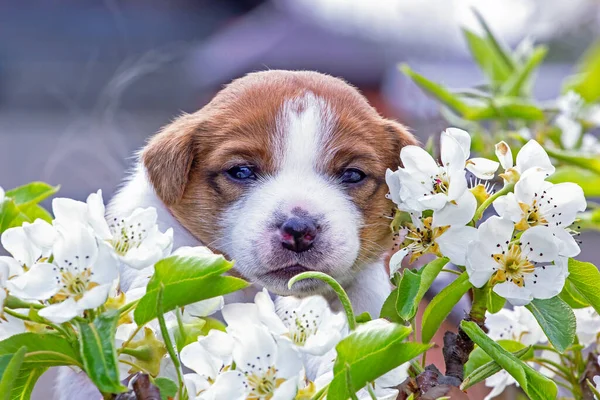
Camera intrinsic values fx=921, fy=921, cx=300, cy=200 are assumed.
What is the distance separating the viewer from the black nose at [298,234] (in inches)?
51.4

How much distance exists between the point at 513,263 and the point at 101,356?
408 mm

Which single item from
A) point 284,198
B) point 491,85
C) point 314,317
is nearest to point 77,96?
point 491,85

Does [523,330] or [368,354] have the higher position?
[368,354]

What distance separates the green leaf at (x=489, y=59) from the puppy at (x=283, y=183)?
23.1 inches

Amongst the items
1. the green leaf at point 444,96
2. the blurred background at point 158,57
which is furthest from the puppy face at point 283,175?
the blurred background at point 158,57

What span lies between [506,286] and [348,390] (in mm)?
217

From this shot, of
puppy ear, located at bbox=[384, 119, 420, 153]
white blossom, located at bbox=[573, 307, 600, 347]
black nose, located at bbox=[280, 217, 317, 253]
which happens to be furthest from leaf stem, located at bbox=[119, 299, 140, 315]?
puppy ear, located at bbox=[384, 119, 420, 153]

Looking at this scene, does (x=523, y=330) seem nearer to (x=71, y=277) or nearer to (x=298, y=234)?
(x=298, y=234)

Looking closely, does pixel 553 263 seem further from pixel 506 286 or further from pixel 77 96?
pixel 77 96

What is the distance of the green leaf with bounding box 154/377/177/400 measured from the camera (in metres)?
0.86

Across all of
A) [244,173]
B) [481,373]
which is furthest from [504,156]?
[244,173]

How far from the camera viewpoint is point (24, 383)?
89 cm

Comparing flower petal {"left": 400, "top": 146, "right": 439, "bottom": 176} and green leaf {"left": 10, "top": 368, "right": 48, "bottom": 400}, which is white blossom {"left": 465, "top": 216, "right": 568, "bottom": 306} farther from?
green leaf {"left": 10, "top": 368, "right": 48, "bottom": 400}

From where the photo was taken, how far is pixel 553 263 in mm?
923
